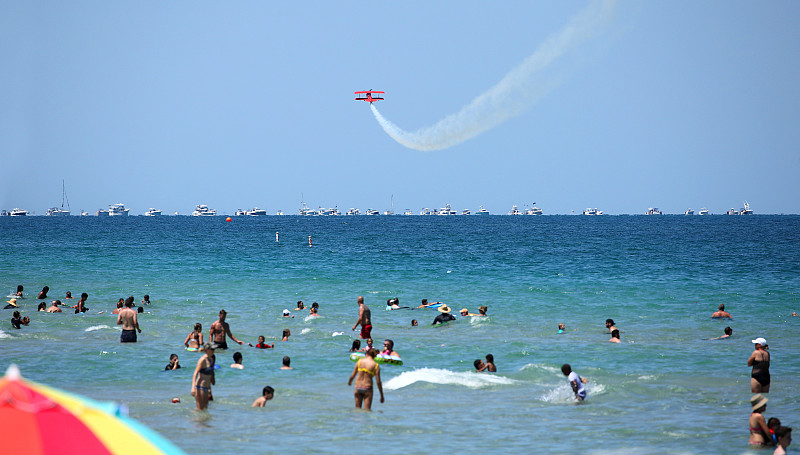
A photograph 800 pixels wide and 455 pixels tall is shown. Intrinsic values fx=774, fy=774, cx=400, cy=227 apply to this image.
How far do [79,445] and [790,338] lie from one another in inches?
1158

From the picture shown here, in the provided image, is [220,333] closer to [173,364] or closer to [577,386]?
[173,364]

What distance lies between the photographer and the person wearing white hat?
1917cm

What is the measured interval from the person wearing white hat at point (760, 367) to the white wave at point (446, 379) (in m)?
6.20

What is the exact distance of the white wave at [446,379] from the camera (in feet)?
69.8

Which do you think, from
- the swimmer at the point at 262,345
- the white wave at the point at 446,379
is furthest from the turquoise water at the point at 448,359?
the swimmer at the point at 262,345

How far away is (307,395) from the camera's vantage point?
19891 mm

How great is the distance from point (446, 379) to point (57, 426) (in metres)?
17.4

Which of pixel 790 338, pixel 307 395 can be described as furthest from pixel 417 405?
pixel 790 338

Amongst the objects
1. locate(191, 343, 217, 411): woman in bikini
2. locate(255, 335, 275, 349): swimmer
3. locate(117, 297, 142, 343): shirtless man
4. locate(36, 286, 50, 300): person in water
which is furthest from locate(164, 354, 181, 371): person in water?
locate(36, 286, 50, 300): person in water

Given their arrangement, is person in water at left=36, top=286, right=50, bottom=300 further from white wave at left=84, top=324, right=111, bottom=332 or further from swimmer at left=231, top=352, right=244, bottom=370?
swimmer at left=231, top=352, right=244, bottom=370

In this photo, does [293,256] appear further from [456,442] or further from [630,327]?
[456,442]

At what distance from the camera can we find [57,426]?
5.27 meters

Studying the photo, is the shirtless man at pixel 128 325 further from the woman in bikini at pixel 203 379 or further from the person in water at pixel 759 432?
the person in water at pixel 759 432

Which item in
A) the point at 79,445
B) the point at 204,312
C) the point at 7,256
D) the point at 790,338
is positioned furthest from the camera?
the point at 7,256
